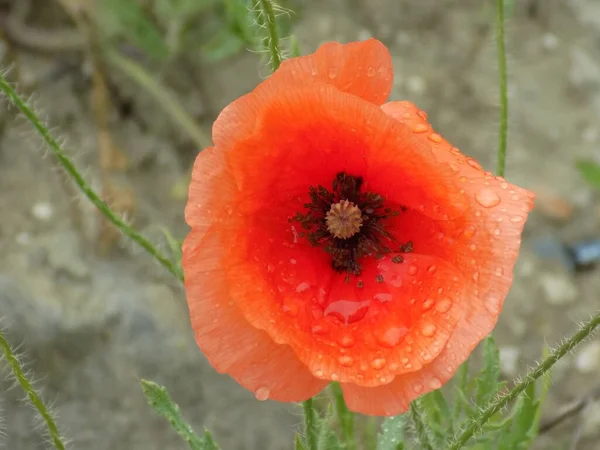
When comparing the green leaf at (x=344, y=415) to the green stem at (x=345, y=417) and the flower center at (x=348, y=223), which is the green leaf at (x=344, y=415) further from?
the flower center at (x=348, y=223)

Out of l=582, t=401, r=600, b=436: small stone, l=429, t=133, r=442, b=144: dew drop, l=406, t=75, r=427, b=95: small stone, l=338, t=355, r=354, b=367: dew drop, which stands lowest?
l=582, t=401, r=600, b=436: small stone

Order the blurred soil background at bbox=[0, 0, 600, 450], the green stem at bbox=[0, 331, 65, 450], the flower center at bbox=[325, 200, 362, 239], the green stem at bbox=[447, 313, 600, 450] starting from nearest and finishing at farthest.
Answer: the green stem at bbox=[447, 313, 600, 450], the green stem at bbox=[0, 331, 65, 450], the flower center at bbox=[325, 200, 362, 239], the blurred soil background at bbox=[0, 0, 600, 450]

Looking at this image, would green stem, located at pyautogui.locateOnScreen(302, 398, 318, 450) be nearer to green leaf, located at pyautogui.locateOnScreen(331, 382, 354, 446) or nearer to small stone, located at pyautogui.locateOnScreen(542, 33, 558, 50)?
green leaf, located at pyautogui.locateOnScreen(331, 382, 354, 446)

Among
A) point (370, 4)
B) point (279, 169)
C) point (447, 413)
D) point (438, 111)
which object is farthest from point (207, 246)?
point (370, 4)

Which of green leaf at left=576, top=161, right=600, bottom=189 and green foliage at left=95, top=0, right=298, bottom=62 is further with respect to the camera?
green foliage at left=95, top=0, right=298, bottom=62

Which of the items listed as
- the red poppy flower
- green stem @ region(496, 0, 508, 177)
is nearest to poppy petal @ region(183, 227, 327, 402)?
the red poppy flower

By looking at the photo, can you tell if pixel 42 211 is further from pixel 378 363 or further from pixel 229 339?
pixel 378 363
